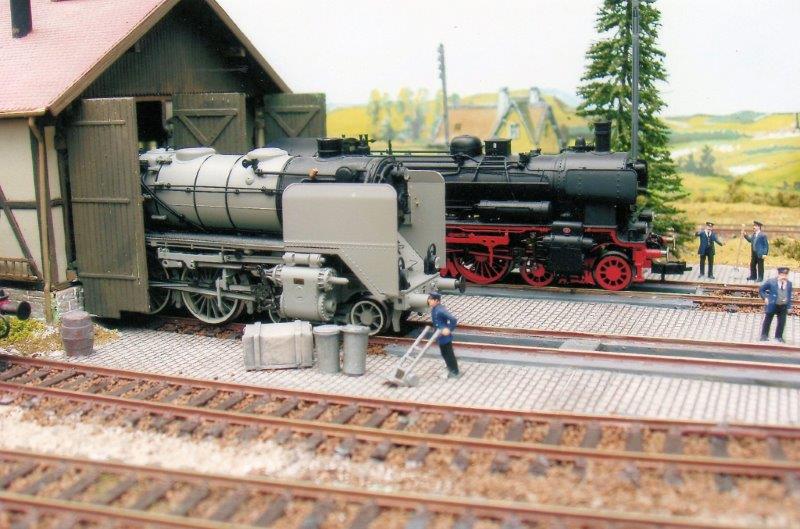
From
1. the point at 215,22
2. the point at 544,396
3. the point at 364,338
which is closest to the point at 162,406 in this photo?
the point at 364,338

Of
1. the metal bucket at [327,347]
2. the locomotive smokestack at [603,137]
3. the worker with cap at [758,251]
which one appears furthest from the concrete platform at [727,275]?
the metal bucket at [327,347]

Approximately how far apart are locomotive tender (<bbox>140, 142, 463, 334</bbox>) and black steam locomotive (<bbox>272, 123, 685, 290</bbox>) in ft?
8.61

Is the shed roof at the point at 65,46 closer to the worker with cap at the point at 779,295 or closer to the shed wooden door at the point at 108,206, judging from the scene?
the shed wooden door at the point at 108,206

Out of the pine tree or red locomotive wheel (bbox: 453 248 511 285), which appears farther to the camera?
the pine tree

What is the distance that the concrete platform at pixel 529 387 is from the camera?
35.8ft

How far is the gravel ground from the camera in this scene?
8.24m

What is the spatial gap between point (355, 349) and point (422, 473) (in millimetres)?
3705

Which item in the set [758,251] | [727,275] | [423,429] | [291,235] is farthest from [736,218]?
[423,429]

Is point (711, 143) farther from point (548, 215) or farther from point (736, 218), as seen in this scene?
point (548, 215)

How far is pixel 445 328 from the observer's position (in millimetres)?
12000

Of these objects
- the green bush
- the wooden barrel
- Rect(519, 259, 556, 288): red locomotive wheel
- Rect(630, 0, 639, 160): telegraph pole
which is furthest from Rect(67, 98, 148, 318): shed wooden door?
the green bush

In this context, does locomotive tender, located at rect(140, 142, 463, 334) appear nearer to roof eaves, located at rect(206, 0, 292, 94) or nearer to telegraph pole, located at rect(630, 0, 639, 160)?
roof eaves, located at rect(206, 0, 292, 94)

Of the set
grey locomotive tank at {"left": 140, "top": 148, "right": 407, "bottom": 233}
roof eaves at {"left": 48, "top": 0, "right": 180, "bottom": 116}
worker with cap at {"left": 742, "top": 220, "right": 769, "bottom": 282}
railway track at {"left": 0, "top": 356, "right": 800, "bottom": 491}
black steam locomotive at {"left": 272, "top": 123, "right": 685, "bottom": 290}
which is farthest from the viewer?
worker with cap at {"left": 742, "top": 220, "right": 769, "bottom": 282}

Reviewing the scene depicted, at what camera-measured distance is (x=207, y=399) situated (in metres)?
11.6
